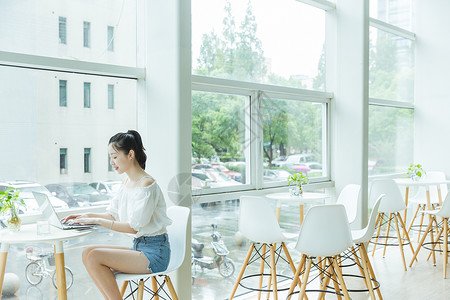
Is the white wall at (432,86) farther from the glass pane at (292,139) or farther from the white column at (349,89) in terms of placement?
the glass pane at (292,139)

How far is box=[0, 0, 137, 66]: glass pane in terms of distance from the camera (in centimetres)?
286

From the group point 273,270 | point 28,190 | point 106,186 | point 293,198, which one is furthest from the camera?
point 293,198

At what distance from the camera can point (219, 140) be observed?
4.00 m

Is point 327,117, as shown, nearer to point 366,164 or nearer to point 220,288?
point 366,164

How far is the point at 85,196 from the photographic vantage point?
3176mm

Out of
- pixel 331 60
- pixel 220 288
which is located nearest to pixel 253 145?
pixel 220 288

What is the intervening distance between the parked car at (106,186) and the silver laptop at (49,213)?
56cm

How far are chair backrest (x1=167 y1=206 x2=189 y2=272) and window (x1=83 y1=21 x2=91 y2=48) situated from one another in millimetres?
1292

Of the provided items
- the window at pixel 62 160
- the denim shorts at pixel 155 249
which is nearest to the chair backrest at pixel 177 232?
the denim shorts at pixel 155 249

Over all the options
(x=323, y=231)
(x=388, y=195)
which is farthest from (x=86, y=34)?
(x=388, y=195)

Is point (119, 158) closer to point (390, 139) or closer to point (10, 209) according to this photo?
point (10, 209)

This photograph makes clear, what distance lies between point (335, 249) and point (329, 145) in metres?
2.31

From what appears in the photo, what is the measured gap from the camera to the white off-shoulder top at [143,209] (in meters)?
2.69

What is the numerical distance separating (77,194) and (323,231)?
170 centimetres
